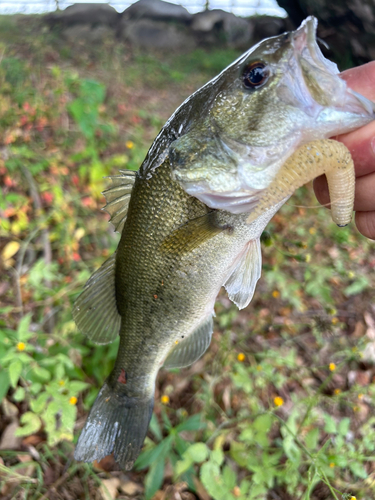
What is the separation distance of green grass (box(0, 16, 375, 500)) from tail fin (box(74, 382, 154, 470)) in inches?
4.8

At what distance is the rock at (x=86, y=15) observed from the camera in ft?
21.7

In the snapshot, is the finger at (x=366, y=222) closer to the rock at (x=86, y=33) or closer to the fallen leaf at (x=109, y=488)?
the fallen leaf at (x=109, y=488)

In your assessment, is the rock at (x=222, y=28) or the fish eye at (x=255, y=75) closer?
the fish eye at (x=255, y=75)

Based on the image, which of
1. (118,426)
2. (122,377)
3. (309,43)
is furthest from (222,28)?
(118,426)

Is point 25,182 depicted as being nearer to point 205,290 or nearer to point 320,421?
point 205,290

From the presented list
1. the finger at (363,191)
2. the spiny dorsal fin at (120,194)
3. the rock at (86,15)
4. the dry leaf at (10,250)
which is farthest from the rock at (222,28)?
the spiny dorsal fin at (120,194)

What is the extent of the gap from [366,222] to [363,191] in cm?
20

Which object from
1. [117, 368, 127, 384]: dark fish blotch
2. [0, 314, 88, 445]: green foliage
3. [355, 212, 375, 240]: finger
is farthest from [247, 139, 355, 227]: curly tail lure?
[0, 314, 88, 445]: green foliage

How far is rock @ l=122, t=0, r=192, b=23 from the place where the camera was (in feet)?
24.3

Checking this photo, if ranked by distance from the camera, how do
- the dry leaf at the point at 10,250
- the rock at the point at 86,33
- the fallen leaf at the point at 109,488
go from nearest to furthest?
the fallen leaf at the point at 109,488, the dry leaf at the point at 10,250, the rock at the point at 86,33

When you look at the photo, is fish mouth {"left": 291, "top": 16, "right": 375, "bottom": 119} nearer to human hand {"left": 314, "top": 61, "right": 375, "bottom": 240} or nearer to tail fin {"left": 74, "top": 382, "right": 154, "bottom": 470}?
human hand {"left": 314, "top": 61, "right": 375, "bottom": 240}

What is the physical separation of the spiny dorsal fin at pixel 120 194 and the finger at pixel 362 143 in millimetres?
786

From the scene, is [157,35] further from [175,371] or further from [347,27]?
[175,371]

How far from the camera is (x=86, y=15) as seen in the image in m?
6.94
